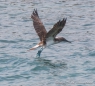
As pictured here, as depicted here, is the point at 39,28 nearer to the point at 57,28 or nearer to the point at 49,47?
the point at 49,47

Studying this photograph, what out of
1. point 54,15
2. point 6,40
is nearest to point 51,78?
point 6,40

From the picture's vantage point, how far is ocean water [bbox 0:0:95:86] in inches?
524

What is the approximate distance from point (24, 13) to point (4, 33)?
8.99ft

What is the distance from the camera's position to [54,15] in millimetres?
19922

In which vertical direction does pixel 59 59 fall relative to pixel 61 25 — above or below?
below

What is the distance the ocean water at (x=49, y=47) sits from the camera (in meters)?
13.3

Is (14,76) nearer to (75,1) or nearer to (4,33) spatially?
(4,33)

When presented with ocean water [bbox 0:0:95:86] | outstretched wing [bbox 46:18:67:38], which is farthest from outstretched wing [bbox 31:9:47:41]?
ocean water [bbox 0:0:95:86]

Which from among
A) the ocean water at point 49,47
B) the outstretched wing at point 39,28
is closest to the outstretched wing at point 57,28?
the outstretched wing at point 39,28

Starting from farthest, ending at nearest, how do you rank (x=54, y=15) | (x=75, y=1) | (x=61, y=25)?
1. (x=75, y=1)
2. (x=54, y=15)
3. (x=61, y=25)

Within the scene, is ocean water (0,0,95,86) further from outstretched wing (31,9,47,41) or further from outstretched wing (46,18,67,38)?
outstretched wing (46,18,67,38)

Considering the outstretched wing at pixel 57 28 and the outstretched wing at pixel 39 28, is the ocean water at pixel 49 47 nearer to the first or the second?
the outstretched wing at pixel 39 28

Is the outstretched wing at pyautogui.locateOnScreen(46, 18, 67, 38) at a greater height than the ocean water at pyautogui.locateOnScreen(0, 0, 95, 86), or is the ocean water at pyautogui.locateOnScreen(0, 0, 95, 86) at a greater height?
the outstretched wing at pyautogui.locateOnScreen(46, 18, 67, 38)

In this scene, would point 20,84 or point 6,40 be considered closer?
point 20,84
